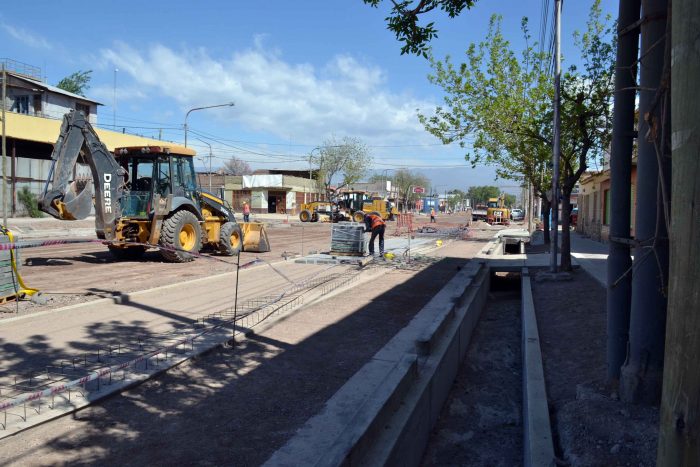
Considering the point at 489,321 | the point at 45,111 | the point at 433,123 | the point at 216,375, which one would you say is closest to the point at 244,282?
the point at 489,321

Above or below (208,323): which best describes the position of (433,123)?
above

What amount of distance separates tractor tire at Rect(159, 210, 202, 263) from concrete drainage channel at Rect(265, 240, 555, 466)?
7500mm

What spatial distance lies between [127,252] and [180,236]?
1.54 m

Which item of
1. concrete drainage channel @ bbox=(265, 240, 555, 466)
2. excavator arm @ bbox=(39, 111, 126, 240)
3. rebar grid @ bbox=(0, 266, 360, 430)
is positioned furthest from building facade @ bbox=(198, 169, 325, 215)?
concrete drainage channel @ bbox=(265, 240, 555, 466)

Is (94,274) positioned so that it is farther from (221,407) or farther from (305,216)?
(305,216)

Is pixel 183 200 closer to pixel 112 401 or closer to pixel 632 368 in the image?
pixel 112 401

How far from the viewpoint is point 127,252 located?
14008mm

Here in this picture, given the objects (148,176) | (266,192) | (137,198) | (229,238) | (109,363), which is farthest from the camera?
(266,192)

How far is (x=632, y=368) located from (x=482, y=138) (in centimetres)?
1351

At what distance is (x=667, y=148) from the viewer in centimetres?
381

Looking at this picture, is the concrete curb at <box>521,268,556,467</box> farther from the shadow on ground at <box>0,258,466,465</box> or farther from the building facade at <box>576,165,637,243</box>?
the building facade at <box>576,165,637,243</box>

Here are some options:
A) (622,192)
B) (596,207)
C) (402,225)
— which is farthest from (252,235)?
(402,225)

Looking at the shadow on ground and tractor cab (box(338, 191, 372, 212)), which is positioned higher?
tractor cab (box(338, 191, 372, 212))

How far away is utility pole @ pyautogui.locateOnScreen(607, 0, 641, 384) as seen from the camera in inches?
179
